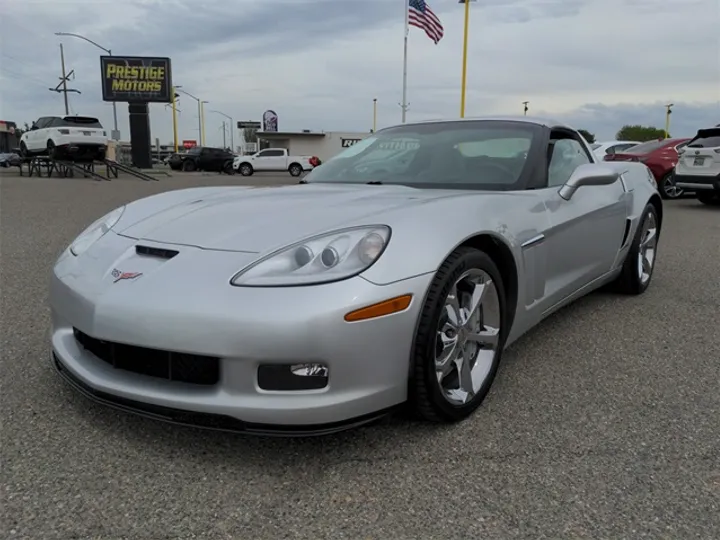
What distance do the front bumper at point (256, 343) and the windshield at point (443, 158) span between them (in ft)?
3.94

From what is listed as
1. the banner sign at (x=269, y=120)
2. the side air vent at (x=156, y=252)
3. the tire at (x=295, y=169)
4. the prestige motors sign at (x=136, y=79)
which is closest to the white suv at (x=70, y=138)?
the prestige motors sign at (x=136, y=79)

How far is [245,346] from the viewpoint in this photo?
1.76 m

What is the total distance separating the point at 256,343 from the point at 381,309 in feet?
1.33

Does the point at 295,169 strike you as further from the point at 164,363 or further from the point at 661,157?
the point at 164,363

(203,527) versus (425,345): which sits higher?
(425,345)

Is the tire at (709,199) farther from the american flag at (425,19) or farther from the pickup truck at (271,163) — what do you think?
the pickup truck at (271,163)

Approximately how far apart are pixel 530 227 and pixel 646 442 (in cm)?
100

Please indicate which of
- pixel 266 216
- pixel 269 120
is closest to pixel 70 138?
pixel 266 216

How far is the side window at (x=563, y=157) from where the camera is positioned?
3.18m

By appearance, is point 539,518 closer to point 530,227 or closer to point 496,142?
point 530,227

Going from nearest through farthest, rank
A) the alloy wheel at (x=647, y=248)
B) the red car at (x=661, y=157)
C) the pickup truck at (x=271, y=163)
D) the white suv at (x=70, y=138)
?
the alloy wheel at (x=647, y=248) < the red car at (x=661, y=157) < the white suv at (x=70, y=138) < the pickup truck at (x=271, y=163)

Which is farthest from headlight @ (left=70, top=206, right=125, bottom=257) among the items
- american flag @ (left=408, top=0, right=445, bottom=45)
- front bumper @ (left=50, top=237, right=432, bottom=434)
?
american flag @ (left=408, top=0, right=445, bottom=45)

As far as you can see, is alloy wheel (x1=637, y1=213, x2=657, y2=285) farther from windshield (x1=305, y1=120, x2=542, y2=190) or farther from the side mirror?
windshield (x1=305, y1=120, x2=542, y2=190)

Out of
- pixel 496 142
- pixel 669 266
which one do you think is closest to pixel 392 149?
pixel 496 142
